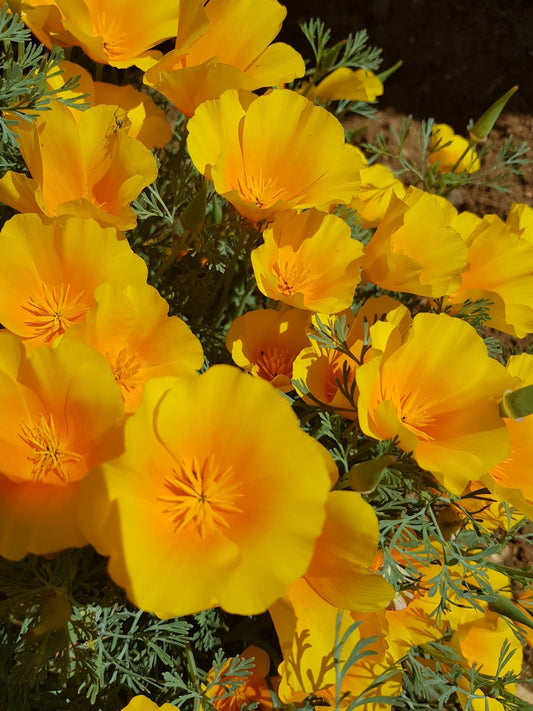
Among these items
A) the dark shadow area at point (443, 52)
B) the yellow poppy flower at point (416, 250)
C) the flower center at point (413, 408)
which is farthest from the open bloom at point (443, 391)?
the dark shadow area at point (443, 52)

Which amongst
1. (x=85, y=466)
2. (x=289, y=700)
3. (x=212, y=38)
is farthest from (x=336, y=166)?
(x=289, y=700)

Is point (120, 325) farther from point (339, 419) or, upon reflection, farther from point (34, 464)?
point (339, 419)

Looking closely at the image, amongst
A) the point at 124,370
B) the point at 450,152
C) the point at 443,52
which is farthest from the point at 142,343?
the point at 443,52

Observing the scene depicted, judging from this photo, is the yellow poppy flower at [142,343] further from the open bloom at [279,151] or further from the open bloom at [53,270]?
the open bloom at [279,151]

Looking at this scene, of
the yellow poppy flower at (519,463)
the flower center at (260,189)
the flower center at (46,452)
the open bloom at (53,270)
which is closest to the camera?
the flower center at (46,452)

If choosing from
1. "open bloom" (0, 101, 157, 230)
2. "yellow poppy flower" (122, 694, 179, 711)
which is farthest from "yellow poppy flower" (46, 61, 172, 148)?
"yellow poppy flower" (122, 694, 179, 711)

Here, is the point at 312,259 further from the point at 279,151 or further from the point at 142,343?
the point at 142,343

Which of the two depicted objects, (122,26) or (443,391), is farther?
(122,26)
